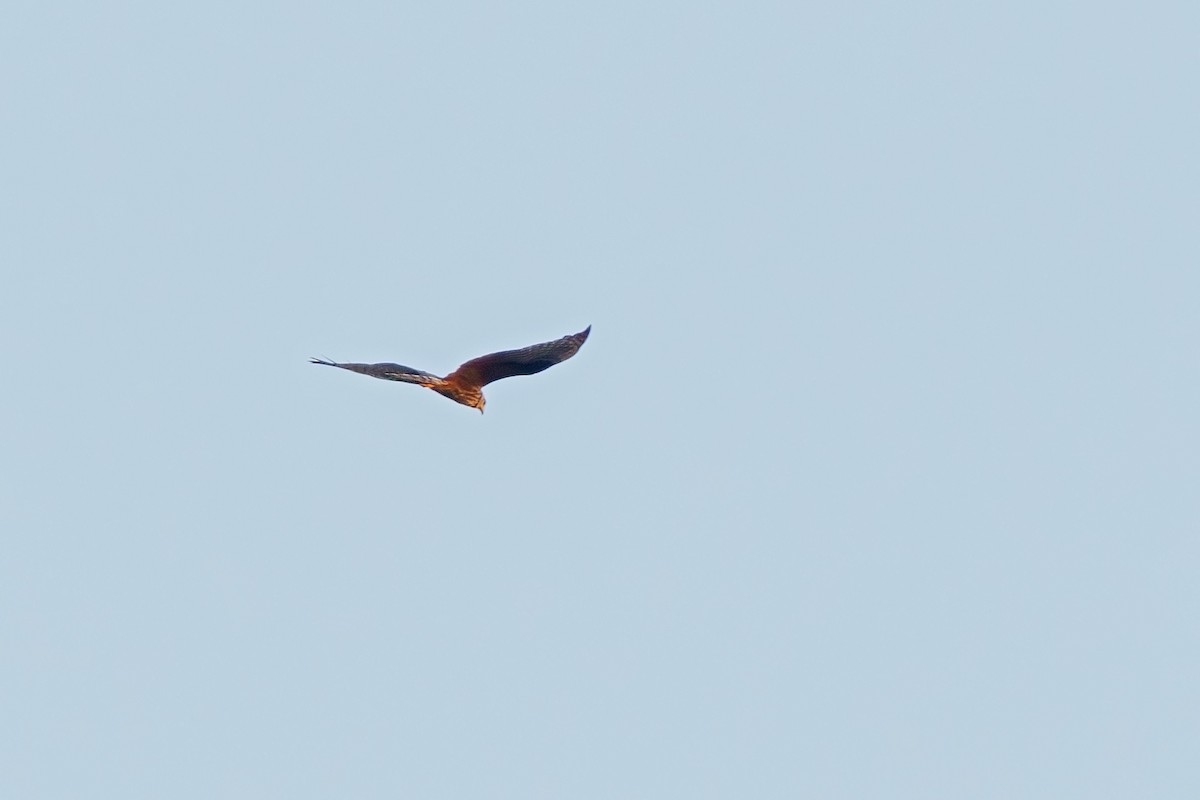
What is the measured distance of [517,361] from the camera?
78.9 feet

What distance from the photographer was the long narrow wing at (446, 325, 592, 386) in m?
23.7

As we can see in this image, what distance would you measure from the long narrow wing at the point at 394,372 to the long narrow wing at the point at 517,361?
45 centimetres

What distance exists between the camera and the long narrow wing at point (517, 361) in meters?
23.7

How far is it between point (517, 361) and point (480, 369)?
2.24 feet

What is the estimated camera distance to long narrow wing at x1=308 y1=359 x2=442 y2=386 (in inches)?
930

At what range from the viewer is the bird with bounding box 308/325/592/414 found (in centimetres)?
2372

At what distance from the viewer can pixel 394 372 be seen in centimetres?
2383

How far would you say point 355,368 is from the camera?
23625 millimetres

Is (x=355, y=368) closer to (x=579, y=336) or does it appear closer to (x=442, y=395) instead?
(x=442, y=395)

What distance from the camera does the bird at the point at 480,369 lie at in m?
23.7

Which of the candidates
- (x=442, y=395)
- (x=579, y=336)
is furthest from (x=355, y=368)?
(x=579, y=336)

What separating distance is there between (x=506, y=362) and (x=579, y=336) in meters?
1.30

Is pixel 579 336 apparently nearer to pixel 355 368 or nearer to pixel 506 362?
pixel 506 362

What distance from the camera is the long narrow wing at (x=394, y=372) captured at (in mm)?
23625
